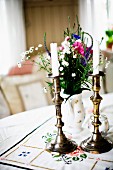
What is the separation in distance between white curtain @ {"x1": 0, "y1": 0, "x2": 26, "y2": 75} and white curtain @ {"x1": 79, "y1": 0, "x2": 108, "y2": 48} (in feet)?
2.92

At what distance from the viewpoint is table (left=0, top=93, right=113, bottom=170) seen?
3.21ft

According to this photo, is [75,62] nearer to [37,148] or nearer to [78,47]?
[78,47]

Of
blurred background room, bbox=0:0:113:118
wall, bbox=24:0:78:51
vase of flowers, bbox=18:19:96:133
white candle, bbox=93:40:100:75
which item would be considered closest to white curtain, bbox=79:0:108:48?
blurred background room, bbox=0:0:113:118

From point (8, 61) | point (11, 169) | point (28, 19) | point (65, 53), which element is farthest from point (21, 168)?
point (28, 19)

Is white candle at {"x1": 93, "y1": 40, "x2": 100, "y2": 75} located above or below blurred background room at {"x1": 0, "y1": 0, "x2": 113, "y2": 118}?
below

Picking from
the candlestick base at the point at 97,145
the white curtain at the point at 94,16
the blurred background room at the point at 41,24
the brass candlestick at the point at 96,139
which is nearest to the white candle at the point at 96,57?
the brass candlestick at the point at 96,139

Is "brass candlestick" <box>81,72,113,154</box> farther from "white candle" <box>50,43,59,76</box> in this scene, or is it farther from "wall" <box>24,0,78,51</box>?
"wall" <box>24,0,78,51</box>

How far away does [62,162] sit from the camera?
997 millimetres

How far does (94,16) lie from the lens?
12.2 ft

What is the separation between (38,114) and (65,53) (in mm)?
612

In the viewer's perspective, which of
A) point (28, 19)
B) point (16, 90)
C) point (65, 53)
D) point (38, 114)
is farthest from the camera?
point (28, 19)

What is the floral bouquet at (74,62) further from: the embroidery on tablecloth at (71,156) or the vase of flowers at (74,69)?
the embroidery on tablecloth at (71,156)

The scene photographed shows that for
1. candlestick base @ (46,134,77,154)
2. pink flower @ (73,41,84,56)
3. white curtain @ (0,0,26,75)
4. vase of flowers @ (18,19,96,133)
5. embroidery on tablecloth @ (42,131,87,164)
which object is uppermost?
white curtain @ (0,0,26,75)

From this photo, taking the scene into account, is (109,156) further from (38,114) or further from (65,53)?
(38,114)
